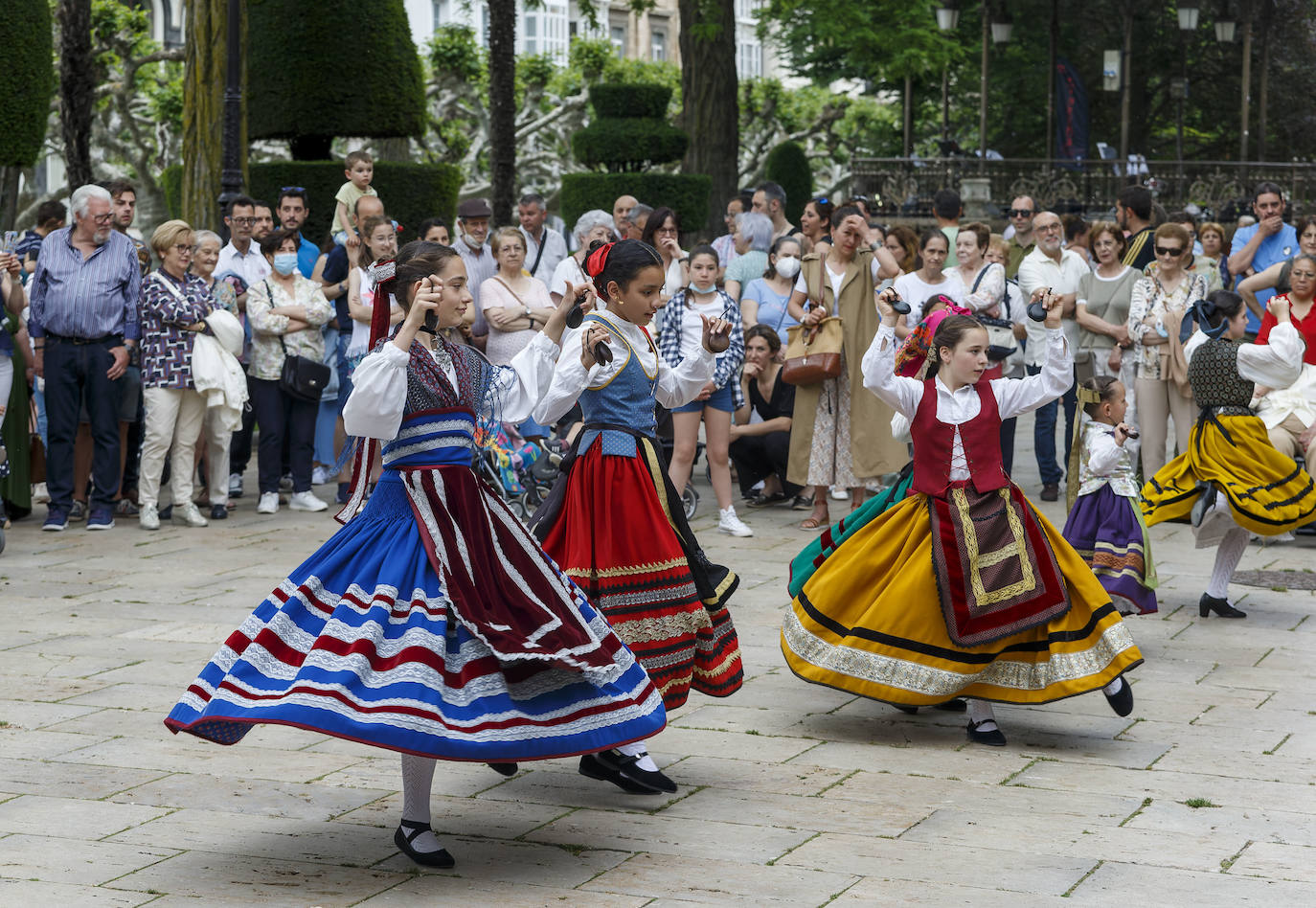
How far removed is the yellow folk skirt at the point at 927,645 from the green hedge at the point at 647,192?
12248 millimetres

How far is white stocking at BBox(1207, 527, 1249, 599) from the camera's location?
27.0 ft

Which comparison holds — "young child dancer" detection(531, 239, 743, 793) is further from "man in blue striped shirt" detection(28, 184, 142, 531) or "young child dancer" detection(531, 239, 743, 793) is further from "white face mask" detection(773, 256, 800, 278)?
"white face mask" detection(773, 256, 800, 278)

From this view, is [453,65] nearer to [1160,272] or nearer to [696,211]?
[696,211]

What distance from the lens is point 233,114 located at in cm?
1267

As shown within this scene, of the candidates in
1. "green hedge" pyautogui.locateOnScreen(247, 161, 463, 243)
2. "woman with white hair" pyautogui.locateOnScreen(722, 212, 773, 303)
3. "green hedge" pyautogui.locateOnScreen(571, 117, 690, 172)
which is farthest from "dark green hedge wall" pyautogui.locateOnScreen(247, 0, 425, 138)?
"woman with white hair" pyautogui.locateOnScreen(722, 212, 773, 303)

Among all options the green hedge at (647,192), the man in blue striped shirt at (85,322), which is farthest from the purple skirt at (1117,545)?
the green hedge at (647,192)

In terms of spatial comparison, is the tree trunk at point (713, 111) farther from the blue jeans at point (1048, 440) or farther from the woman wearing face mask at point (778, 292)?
the blue jeans at point (1048, 440)

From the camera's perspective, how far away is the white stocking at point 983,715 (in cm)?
602

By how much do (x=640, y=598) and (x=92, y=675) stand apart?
8.76 feet

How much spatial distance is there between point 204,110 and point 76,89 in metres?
4.77


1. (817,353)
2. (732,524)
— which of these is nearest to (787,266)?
(817,353)

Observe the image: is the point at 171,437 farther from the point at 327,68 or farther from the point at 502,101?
the point at 502,101

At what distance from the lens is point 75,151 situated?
1770 cm

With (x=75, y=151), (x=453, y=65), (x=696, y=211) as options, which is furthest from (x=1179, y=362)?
(x=453, y=65)
